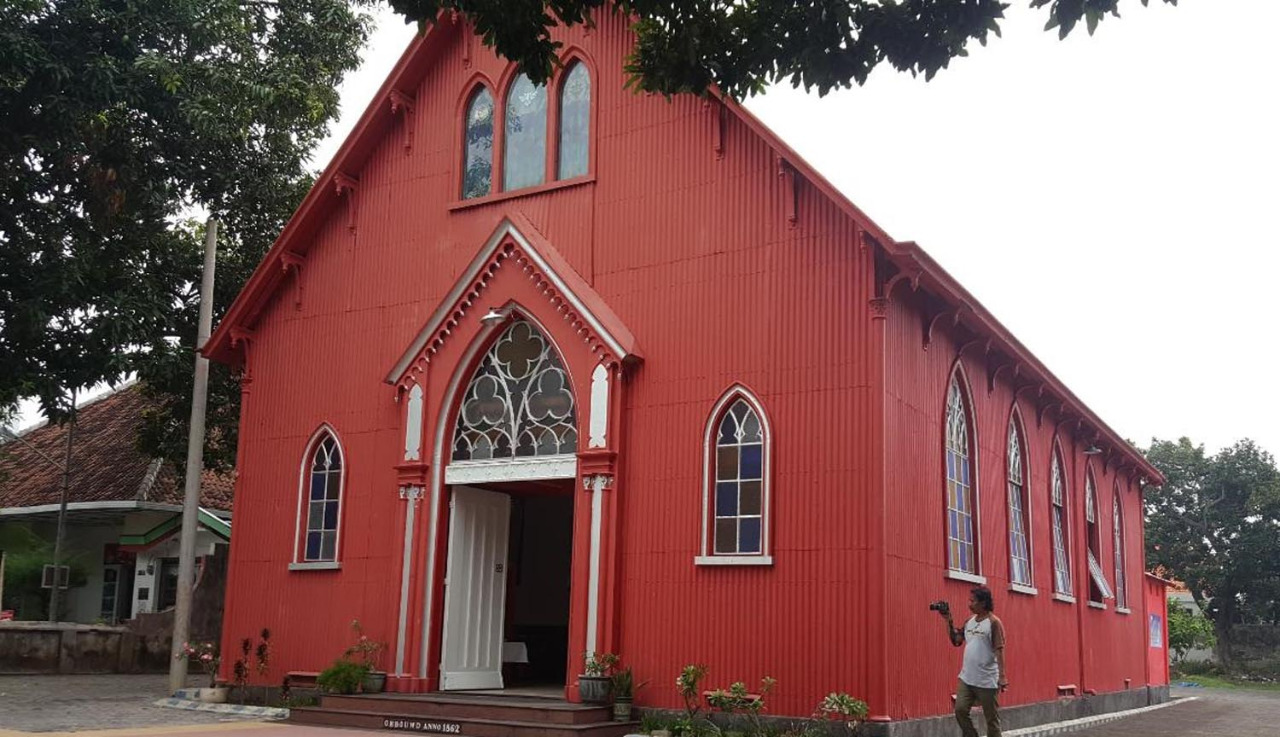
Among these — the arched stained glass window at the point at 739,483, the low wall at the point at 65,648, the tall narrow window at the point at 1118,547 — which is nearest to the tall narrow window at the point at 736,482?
the arched stained glass window at the point at 739,483

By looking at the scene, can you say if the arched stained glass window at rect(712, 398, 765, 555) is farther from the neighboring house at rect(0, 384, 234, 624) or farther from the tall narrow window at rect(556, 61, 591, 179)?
the neighboring house at rect(0, 384, 234, 624)

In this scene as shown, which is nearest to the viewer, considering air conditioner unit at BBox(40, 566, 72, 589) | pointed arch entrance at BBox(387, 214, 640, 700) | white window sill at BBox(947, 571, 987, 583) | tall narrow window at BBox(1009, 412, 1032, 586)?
white window sill at BBox(947, 571, 987, 583)

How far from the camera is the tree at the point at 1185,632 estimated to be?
4909 cm

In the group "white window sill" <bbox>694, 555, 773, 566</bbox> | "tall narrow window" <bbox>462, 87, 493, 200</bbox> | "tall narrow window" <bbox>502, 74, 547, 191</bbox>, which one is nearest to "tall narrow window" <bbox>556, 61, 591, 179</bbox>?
"tall narrow window" <bbox>502, 74, 547, 191</bbox>

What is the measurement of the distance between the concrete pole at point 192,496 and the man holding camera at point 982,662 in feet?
34.7

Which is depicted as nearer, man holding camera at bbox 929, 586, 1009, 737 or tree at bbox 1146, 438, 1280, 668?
man holding camera at bbox 929, 586, 1009, 737

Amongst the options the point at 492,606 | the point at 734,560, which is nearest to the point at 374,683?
the point at 492,606

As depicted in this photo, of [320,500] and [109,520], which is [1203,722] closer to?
[320,500]

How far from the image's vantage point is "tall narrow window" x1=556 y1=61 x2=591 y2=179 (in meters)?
15.5

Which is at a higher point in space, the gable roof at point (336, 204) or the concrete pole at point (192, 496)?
the gable roof at point (336, 204)

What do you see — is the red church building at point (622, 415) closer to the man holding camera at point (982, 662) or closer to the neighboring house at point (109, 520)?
the man holding camera at point (982, 662)

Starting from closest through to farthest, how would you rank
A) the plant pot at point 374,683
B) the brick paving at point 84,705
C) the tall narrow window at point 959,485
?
the brick paving at point 84,705 → the tall narrow window at point 959,485 → the plant pot at point 374,683

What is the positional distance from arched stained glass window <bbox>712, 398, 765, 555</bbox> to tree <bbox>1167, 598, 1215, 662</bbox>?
1645 inches

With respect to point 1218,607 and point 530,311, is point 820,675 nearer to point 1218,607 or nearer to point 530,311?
point 530,311
